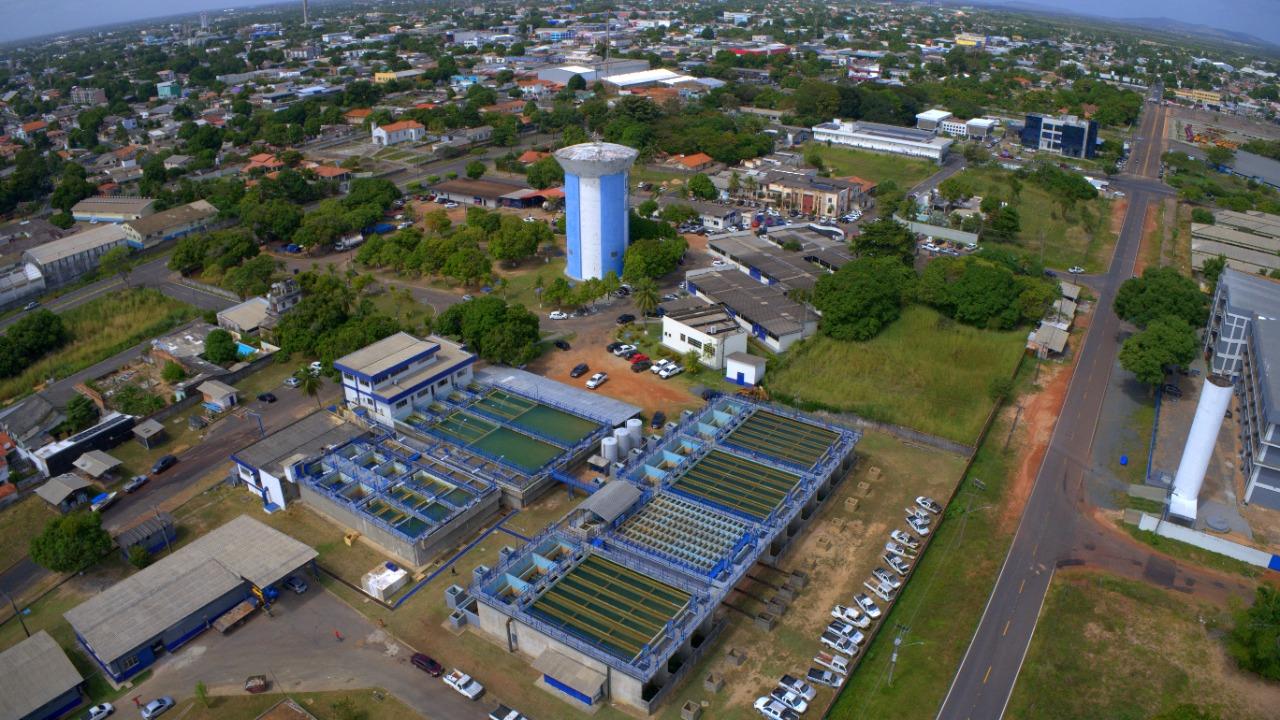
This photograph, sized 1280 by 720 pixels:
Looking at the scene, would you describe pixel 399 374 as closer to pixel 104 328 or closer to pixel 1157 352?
pixel 104 328

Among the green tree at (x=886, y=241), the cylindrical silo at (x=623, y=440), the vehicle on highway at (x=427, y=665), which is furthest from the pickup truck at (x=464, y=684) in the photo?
the green tree at (x=886, y=241)

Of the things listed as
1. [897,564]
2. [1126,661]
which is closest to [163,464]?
[897,564]

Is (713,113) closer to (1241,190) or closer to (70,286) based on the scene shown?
(1241,190)

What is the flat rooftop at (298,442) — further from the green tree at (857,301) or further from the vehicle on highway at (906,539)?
A: the green tree at (857,301)

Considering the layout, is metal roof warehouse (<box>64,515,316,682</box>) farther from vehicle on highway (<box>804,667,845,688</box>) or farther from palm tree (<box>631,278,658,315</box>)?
palm tree (<box>631,278,658,315</box>)

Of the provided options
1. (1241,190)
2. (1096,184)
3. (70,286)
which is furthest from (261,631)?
(1241,190)

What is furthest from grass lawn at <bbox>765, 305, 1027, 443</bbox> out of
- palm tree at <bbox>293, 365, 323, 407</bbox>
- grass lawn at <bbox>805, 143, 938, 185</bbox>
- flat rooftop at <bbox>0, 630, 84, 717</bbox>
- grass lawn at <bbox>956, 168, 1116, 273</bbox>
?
grass lawn at <bbox>805, 143, 938, 185</bbox>
